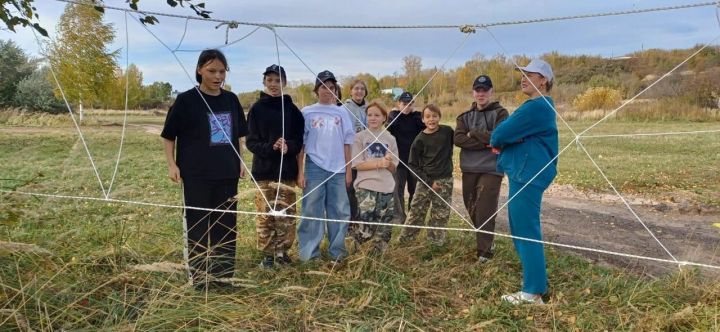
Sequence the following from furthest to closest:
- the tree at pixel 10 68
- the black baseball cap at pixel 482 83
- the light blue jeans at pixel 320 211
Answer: the tree at pixel 10 68
the black baseball cap at pixel 482 83
the light blue jeans at pixel 320 211

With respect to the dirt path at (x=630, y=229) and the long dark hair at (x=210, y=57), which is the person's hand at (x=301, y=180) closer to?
the long dark hair at (x=210, y=57)

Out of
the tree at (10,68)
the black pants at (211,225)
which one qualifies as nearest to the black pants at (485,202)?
the black pants at (211,225)

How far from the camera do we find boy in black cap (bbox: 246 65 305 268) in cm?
359

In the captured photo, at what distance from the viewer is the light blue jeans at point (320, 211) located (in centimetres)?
370

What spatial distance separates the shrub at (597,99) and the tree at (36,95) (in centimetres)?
1785

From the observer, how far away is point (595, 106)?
14.5m

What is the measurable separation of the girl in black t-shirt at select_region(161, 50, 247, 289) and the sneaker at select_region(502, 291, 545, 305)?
177cm

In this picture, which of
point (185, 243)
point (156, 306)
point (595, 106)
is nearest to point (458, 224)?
point (185, 243)

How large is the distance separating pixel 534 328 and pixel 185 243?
213 centimetres

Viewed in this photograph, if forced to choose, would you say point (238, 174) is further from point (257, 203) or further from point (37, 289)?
point (37, 289)

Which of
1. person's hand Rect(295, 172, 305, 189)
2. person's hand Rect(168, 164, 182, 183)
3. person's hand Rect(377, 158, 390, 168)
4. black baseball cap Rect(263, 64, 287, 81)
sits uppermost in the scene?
black baseball cap Rect(263, 64, 287, 81)

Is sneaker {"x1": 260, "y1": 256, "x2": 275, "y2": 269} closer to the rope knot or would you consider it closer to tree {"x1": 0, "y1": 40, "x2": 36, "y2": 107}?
the rope knot

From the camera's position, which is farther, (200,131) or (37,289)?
(200,131)

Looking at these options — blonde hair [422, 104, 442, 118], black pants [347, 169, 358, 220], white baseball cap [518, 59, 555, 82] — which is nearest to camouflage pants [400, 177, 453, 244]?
black pants [347, 169, 358, 220]
